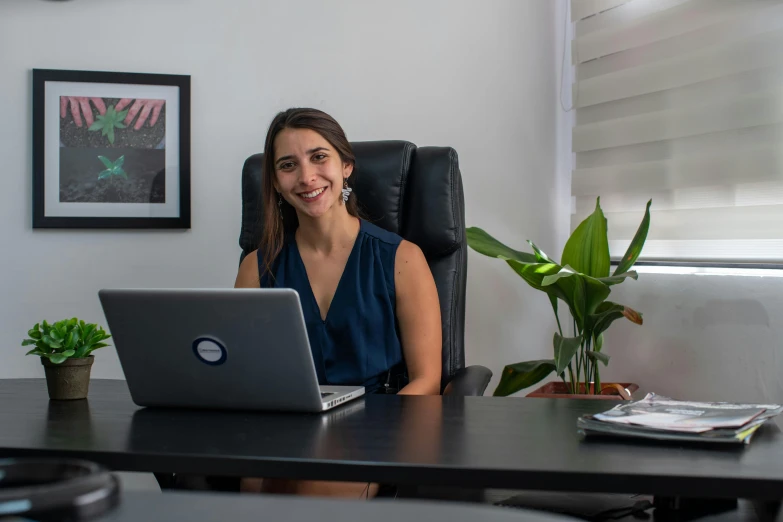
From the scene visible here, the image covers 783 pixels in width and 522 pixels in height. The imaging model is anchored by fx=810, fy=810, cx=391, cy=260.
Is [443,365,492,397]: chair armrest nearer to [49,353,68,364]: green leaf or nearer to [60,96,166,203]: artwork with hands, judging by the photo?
[49,353,68,364]: green leaf

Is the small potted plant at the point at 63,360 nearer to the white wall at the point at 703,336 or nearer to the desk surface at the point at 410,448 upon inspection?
the desk surface at the point at 410,448

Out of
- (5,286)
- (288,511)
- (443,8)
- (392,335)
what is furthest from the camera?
(443,8)

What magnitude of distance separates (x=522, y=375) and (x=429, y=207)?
65 centimetres

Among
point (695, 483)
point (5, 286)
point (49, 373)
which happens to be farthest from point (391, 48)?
point (695, 483)

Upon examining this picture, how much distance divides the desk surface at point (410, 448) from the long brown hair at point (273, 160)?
0.85 meters

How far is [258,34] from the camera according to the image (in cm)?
278

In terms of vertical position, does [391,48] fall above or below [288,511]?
above

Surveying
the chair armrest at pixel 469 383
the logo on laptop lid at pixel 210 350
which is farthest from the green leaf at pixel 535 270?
the logo on laptop lid at pixel 210 350

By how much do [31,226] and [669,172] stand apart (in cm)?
206

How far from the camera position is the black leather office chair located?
6.91 feet

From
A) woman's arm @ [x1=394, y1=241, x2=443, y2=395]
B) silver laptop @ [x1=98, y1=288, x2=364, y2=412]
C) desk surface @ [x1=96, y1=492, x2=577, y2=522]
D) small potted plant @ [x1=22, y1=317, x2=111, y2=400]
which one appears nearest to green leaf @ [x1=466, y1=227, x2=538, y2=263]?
woman's arm @ [x1=394, y1=241, x2=443, y2=395]

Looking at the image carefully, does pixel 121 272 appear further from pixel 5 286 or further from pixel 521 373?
pixel 521 373

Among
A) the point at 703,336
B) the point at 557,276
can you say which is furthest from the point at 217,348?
the point at 703,336

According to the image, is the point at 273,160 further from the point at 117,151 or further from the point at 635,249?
the point at 635,249
